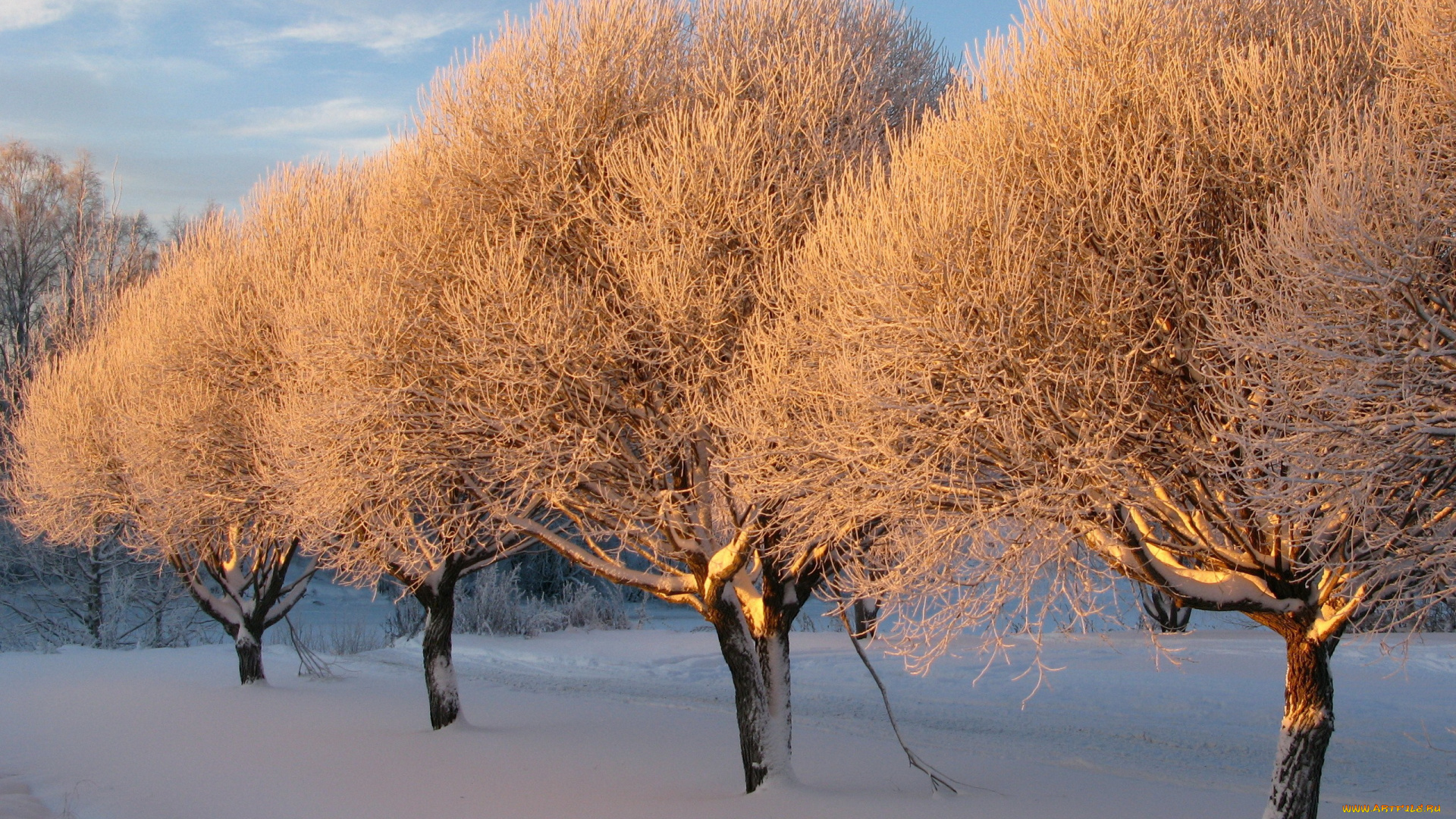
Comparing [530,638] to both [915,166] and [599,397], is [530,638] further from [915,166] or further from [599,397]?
[915,166]

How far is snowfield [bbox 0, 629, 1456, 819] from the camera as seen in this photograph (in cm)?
895

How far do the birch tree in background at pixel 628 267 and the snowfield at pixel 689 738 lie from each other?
2089mm

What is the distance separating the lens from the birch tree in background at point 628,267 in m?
8.27

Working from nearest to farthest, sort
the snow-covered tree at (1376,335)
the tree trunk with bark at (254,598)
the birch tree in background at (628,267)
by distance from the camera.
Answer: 1. the snow-covered tree at (1376,335)
2. the birch tree in background at (628,267)
3. the tree trunk with bark at (254,598)

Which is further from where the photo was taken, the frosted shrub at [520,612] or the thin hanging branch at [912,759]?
the frosted shrub at [520,612]

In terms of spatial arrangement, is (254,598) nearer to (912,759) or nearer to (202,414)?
(202,414)

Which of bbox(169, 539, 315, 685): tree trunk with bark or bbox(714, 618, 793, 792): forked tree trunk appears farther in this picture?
bbox(169, 539, 315, 685): tree trunk with bark

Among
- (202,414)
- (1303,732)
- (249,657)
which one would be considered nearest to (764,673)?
(1303,732)

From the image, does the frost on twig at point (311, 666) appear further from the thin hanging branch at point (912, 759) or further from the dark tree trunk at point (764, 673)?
the thin hanging branch at point (912, 759)

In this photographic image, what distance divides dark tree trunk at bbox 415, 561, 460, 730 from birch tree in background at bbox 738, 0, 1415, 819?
267 inches

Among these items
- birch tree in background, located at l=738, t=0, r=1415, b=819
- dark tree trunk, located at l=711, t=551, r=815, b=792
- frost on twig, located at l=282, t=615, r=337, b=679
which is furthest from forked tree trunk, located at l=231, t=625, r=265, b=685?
birch tree in background, located at l=738, t=0, r=1415, b=819

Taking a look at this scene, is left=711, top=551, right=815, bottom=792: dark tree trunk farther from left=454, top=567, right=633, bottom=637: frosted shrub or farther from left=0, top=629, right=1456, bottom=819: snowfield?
left=454, top=567, right=633, bottom=637: frosted shrub

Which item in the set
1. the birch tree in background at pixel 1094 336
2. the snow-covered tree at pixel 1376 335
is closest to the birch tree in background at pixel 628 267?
the birch tree in background at pixel 1094 336

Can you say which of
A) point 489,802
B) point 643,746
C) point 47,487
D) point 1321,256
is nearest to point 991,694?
point 643,746
